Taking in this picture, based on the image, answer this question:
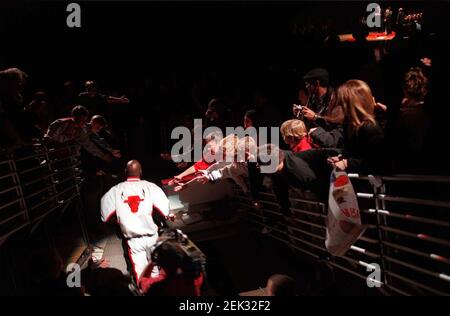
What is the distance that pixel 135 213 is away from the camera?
4.99m

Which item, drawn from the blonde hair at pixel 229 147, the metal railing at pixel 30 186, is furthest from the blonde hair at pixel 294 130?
the metal railing at pixel 30 186

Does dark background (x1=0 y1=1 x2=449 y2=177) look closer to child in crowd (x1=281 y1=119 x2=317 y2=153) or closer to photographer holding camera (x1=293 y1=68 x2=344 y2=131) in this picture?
photographer holding camera (x1=293 y1=68 x2=344 y2=131)

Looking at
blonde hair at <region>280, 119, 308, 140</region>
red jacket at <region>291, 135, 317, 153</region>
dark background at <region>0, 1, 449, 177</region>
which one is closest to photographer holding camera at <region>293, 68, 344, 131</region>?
blonde hair at <region>280, 119, 308, 140</region>

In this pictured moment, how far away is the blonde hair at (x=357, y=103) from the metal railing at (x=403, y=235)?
561 mm

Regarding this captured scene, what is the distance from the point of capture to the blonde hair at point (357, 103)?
3525mm

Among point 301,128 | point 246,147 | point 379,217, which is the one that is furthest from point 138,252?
point 379,217

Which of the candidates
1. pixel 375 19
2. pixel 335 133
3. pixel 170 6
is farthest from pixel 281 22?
pixel 335 133

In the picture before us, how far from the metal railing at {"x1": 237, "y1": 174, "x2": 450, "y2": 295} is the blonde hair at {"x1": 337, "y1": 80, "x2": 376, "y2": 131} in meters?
0.56

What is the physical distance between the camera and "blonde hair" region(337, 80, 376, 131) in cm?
353

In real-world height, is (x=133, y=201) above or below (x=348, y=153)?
below

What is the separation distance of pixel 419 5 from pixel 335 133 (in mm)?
3060

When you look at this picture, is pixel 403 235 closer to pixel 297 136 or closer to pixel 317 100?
pixel 297 136

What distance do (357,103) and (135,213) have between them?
319 centimetres

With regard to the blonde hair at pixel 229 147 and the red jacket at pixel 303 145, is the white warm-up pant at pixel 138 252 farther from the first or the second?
the red jacket at pixel 303 145
